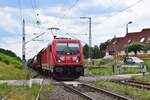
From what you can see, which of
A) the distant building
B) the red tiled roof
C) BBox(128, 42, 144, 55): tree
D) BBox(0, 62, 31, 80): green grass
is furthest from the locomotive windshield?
the red tiled roof

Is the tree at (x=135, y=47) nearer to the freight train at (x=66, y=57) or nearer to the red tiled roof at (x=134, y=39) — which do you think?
the red tiled roof at (x=134, y=39)

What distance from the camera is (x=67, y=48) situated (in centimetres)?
3509

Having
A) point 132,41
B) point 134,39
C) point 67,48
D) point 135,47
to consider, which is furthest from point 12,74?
point 134,39

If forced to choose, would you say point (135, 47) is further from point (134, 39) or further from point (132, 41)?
point (134, 39)

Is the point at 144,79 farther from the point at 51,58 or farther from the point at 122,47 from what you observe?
the point at 122,47

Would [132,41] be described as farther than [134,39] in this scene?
No

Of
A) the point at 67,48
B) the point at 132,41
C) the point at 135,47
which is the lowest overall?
the point at 67,48

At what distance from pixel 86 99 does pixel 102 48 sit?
12534 centimetres

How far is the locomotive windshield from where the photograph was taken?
1374 inches

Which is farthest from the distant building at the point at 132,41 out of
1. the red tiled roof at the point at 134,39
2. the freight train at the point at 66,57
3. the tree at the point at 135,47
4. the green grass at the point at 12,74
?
the freight train at the point at 66,57

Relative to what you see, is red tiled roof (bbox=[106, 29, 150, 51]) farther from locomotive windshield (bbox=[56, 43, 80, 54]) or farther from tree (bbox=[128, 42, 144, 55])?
locomotive windshield (bbox=[56, 43, 80, 54])

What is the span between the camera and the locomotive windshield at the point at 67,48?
34.9 m

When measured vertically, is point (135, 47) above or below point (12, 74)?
above

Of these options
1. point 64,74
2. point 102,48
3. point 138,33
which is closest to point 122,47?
point 138,33
